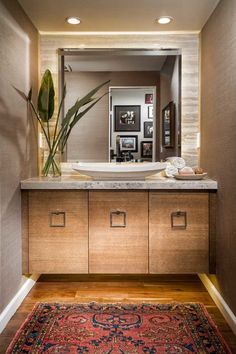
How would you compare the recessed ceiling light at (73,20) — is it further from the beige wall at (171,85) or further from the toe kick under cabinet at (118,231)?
the toe kick under cabinet at (118,231)

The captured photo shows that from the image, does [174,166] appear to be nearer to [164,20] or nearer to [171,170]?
[171,170]

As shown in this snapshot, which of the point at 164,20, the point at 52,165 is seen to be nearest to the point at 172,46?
the point at 164,20

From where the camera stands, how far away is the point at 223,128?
7.38ft

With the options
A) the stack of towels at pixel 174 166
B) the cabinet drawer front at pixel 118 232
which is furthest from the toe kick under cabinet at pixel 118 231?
the stack of towels at pixel 174 166

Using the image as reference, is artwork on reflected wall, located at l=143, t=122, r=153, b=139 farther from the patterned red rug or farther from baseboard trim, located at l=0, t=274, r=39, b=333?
baseboard trim, located at l=0, t=274, r=39, b=333

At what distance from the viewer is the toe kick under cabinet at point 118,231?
7.87 ft

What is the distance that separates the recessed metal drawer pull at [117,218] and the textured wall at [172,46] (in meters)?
0.93

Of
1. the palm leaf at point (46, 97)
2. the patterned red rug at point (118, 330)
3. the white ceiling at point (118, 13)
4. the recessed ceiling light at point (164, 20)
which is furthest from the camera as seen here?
the palm leaf at point (46, 97)

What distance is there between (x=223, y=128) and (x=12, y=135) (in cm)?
142

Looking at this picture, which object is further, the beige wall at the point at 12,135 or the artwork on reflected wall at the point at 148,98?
the artwork on reflected wall at the point at 148,98

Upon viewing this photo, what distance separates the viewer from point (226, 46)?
2.18 metres

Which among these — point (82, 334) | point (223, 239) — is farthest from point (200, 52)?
point (82, 334)

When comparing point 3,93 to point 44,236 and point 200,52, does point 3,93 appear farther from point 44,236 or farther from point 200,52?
point 200,52

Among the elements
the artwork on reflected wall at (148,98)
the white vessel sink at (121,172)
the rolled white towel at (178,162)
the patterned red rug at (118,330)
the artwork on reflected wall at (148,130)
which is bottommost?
the patterned red rug at (118,330)
